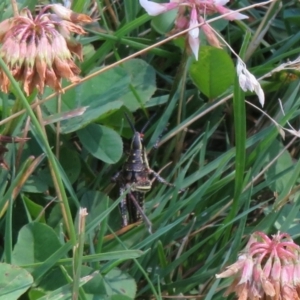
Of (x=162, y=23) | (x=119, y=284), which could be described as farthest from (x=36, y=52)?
(x=162, y=23)

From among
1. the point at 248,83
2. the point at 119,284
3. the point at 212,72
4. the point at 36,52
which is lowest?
the point at 119,284

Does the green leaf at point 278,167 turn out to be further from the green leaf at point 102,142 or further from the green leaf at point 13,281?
the green leaf at point 13,281

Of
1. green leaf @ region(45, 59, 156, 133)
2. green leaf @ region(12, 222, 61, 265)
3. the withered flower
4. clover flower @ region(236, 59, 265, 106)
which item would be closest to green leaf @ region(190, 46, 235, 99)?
green leaf @ region(45, 59, 156, 133)

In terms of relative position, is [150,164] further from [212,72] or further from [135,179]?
[212,72]

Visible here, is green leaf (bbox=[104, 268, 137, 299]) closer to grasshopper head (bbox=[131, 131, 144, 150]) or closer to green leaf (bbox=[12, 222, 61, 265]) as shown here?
green leaf (bbox=[12, 222, 61, 265])

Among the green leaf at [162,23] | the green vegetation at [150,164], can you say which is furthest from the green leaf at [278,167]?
the green leaf at [162,23]

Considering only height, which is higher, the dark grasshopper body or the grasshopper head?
the grasshopper head
